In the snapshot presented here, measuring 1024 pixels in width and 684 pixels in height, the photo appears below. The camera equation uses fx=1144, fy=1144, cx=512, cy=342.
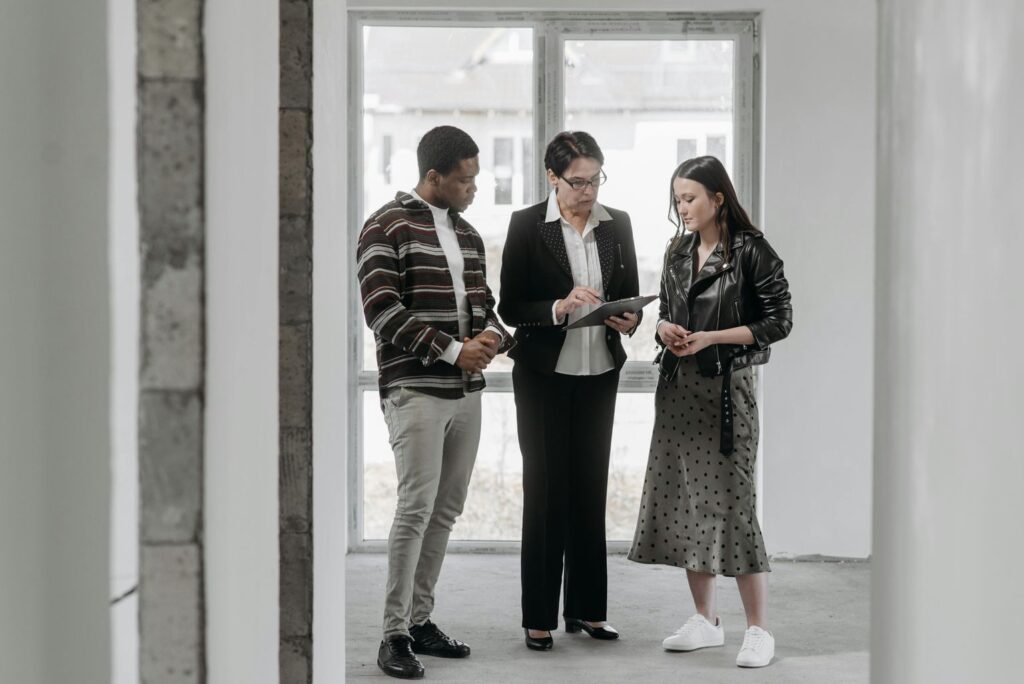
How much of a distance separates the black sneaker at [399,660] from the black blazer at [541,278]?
0.96 m

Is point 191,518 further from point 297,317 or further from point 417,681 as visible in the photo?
point 417,681

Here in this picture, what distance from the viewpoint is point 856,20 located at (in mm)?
5172

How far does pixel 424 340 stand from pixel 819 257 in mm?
2479

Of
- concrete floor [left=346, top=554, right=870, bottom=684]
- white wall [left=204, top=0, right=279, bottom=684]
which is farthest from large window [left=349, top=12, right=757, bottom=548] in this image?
white wall [left=204, top=0, right=279, bottom=684]

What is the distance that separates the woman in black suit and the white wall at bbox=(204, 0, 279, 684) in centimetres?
170

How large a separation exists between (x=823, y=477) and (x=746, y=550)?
1.80 m

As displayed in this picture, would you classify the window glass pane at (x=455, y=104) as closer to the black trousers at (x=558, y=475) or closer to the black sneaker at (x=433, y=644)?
the black trousers at (x=558, y=475)

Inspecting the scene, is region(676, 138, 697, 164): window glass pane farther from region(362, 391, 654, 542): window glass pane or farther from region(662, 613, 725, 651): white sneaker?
region(662, 613, 725, 651): white sneaker

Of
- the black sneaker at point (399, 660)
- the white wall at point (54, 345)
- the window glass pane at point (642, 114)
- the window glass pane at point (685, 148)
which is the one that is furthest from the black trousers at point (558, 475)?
the white wall at point (54, 345)

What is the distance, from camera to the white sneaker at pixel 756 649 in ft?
11.8

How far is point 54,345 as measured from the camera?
1699mm

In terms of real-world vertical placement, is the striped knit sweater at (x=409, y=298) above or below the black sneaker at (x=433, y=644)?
above

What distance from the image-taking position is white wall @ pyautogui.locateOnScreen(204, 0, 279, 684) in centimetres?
173

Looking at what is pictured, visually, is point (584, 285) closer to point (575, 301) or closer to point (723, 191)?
point (575, 301)
